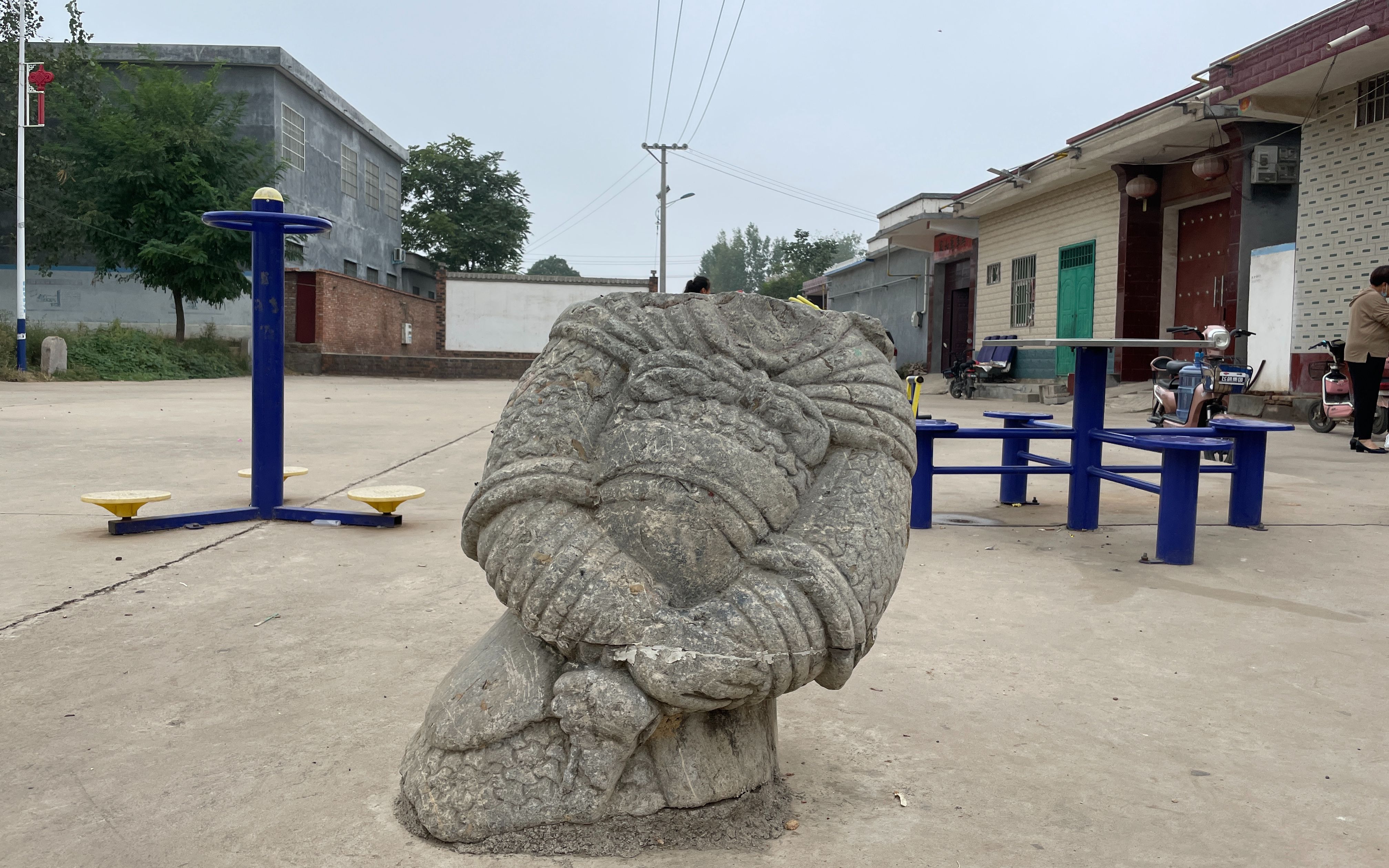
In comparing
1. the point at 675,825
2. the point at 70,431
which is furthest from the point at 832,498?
the point at 70,431

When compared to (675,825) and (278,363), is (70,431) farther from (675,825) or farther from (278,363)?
(675,825)

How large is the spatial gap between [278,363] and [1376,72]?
38.1ft

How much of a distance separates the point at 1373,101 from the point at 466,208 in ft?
115

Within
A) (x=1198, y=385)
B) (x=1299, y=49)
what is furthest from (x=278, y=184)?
(x=1198, y=385)

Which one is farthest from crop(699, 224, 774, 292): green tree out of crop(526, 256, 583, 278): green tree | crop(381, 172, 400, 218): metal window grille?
crop(381, 172, 400, 218): metal window grille

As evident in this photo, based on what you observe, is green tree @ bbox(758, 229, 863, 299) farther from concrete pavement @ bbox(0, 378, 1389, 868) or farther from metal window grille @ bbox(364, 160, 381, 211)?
concrete pavement @ bbox(0, 378, 1389, 868)

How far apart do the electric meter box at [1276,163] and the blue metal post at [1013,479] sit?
805 cm

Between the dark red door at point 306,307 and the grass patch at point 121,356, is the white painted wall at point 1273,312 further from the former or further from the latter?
the dark red door at point 306,307

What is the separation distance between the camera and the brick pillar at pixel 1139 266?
48.7 ft

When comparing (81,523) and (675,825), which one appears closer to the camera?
(675,825)

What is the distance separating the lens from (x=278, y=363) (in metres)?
5.24

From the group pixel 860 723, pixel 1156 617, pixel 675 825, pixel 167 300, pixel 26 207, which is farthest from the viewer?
pixel 167 300

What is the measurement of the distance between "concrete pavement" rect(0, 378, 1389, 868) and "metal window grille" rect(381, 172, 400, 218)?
2852cm

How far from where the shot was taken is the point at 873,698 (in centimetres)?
296
